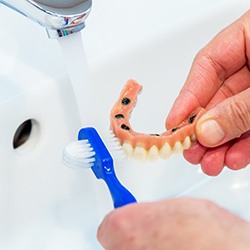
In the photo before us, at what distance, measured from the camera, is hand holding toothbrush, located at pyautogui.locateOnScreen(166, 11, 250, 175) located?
1.84 ft

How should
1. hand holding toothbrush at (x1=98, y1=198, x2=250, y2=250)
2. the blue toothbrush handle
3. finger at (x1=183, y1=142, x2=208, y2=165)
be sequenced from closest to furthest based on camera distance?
hand holding toothbrush at (x1=98, y1=198, x2=250, y2=250)
the blue toothbrush handle
finger at (x1=183, y1=142, x2=208, y2=165)

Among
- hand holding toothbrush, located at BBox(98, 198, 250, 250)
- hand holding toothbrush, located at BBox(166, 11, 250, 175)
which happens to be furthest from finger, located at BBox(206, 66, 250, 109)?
hand holding toothbrush, located at BBox(98, 198, 250, 250)

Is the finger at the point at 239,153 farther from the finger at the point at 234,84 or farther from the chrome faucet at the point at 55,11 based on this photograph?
the chrome faucet at the point at 55,11

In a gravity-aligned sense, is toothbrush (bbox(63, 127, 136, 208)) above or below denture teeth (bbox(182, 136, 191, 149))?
above

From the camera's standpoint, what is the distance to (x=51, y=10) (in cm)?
49

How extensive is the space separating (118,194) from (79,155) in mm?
57

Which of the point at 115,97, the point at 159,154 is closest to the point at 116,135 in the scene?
the point at 159,154

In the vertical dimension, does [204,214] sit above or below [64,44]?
below

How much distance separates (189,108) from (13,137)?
171 mm

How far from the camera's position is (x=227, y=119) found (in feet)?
1.76

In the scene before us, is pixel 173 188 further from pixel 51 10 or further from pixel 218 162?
pixel 51 10

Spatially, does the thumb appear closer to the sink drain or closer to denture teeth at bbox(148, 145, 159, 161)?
denture teeth at bbox(148, 145, 159, 161)

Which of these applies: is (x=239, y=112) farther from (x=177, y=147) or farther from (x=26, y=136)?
(x=26, y=136)

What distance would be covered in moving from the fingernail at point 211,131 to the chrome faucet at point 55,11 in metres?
A: 0.13
